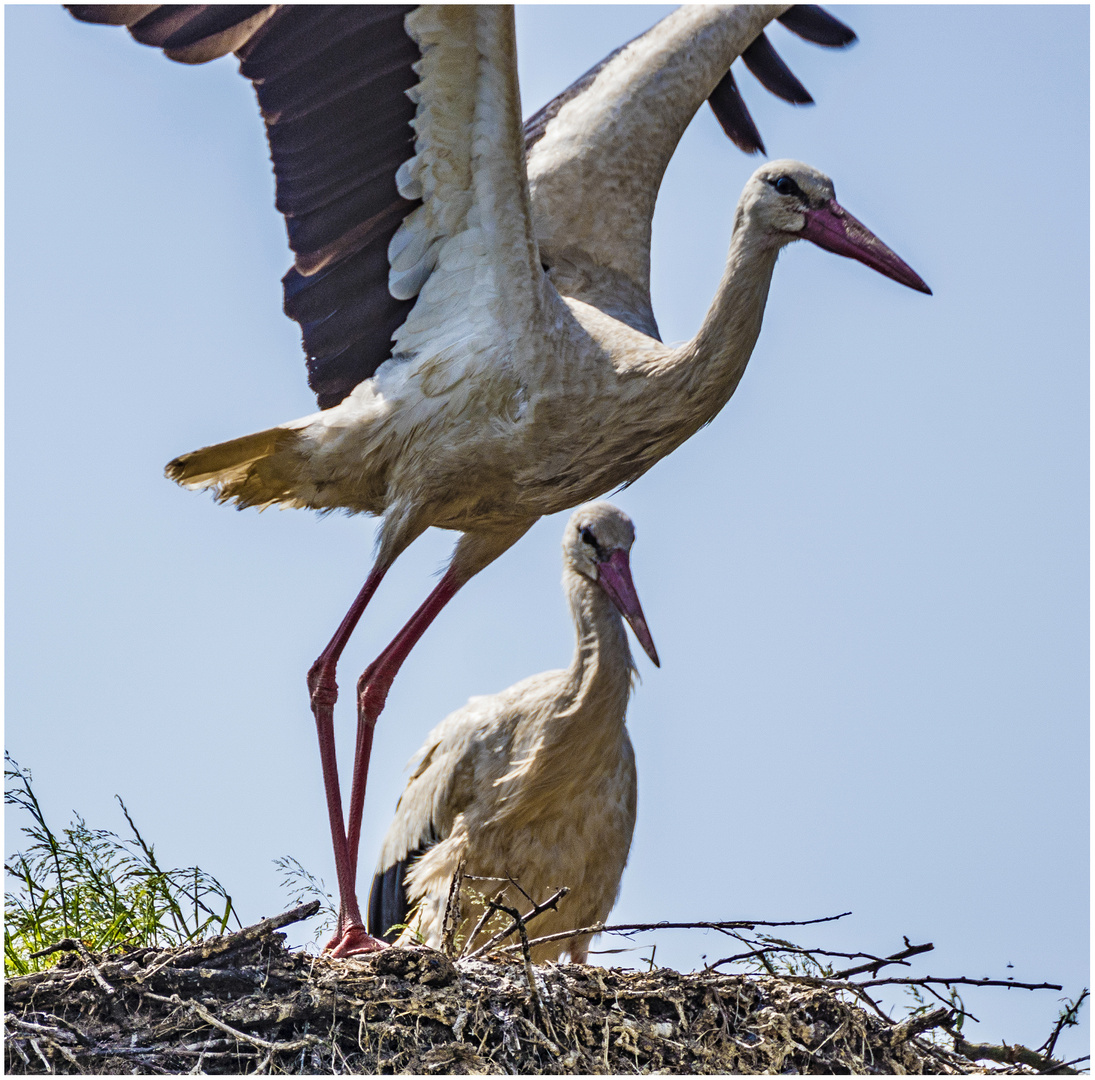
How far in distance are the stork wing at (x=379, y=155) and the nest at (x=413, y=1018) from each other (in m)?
1.88

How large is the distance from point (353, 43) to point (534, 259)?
2.54 feet

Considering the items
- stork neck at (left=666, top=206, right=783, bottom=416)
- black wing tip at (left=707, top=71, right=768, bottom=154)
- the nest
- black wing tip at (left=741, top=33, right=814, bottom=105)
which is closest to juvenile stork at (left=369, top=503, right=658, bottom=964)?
stork neck at (left=666, top=206, right=783, bottom=416)

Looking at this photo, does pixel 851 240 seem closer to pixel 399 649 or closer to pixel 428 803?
pixel 399 649

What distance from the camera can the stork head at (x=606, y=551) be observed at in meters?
5.17

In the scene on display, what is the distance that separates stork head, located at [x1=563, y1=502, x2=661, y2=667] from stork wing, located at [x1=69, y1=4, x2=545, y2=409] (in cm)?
92

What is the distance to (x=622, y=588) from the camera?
518 centimetres

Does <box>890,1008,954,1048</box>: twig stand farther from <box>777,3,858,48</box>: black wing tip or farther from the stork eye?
<box>777,3,858,48</box>: black wing tip

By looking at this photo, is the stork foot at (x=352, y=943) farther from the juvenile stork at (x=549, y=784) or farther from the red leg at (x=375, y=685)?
the juvenile stork at (x=549, y=784)

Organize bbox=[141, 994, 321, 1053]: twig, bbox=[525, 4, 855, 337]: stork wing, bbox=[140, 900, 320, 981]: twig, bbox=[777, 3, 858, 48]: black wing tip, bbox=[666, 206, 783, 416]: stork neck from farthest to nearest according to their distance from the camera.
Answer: bbox=[777, 3, 858, 48]: black wing tip
bbox=[525, 4, 855, 337]: stork wing
bbox=[666, 206, 783, 416]: stork neck
bbox=[140, 900, 320, 981]: twig
bbox=[141, 994, 321, 1053]: twig

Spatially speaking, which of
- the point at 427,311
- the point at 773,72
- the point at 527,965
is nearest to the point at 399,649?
the point at 427,311

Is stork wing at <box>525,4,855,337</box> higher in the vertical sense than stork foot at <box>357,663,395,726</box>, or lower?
higher

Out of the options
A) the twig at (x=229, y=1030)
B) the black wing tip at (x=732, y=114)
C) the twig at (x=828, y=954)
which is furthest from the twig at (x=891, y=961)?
the black wing tip at (x=732, y=114)

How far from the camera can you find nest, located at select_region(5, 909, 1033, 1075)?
10.6ft

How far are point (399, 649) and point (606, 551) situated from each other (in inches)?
29.9
